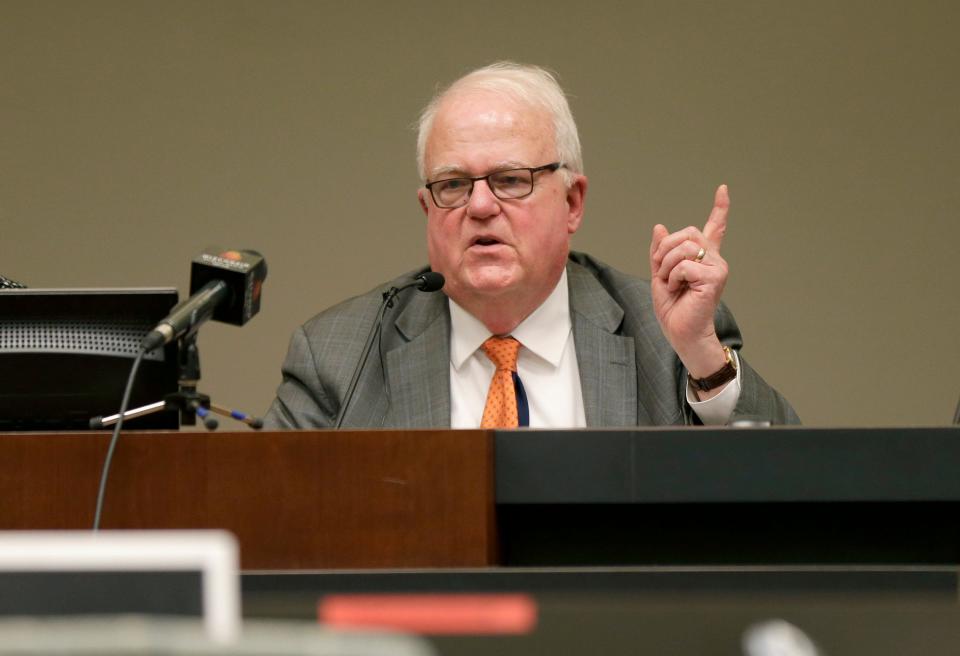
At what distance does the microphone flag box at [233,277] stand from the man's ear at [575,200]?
3.29ft

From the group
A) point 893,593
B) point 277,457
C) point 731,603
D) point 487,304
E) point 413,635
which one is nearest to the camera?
point 413,635

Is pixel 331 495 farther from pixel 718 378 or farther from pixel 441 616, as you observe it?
pixel 718 378

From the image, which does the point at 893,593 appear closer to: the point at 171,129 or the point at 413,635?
the point at 413,635

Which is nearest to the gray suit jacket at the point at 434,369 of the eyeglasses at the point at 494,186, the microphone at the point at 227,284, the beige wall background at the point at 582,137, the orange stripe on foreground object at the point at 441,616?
the eyeglasses at the point at 494,186

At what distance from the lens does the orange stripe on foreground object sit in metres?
1.00

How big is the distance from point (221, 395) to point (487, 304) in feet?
4.92

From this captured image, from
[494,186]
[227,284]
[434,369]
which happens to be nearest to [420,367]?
[434,369]

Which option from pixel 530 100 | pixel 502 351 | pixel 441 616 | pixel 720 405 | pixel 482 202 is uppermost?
pixel 530 100

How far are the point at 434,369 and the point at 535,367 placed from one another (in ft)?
0.67

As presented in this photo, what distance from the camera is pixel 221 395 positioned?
3.83 m

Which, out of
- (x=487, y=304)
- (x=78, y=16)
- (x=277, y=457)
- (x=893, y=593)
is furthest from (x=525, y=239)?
(x=78, y=16)

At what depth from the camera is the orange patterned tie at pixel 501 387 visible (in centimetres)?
241

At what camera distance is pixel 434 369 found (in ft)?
7.93

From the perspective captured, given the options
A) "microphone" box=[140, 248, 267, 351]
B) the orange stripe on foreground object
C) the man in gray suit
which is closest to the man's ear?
the man in gray suit
